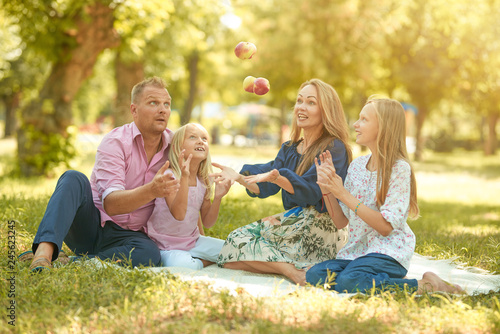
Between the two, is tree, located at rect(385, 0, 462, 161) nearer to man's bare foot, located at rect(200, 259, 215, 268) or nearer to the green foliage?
the green foliage

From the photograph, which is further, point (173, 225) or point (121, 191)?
point (173, 225)

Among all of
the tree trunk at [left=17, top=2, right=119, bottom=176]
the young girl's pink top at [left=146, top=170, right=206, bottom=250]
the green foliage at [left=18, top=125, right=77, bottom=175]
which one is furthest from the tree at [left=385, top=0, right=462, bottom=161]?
the young girl's pink top at [left=146, top=170, right=206, bottom=250]

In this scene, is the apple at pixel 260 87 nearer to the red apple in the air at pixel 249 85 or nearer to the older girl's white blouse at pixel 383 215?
the red apple in the air at pixel 249 85

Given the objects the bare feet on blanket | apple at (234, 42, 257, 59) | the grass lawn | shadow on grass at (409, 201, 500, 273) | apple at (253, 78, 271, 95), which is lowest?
the grass lawn

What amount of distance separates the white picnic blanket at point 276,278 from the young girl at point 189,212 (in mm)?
198

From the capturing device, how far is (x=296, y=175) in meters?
4.00

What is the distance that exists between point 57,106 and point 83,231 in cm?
697

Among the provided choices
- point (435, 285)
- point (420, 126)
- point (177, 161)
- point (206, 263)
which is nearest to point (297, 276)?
point (206, 263)

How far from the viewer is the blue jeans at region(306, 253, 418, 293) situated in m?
3.60

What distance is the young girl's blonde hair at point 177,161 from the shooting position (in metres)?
4.23

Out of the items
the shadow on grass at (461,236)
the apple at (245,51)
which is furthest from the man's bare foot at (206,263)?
the shadow on grass at (461,236)

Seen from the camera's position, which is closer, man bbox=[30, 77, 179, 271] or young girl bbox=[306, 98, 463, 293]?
young girl bbox=[306, 98, 463, 293]

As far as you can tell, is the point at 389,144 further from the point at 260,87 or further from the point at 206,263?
the point at 206,263

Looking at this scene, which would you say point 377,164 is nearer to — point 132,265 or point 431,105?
point 132,265
